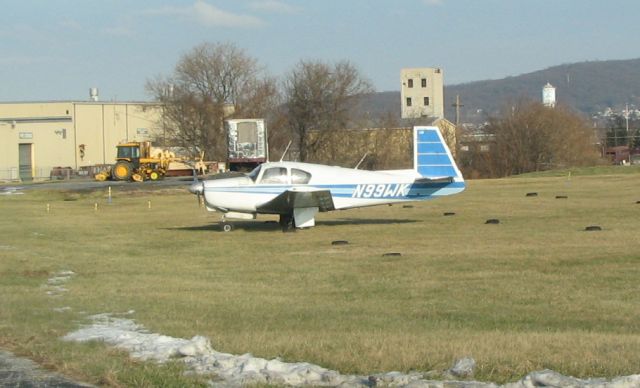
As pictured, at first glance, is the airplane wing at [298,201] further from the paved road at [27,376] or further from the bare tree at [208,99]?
the bare tree at [208,99]

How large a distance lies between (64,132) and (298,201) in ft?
285

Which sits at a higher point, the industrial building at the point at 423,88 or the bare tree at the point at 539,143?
the industrial building at the point at 423,88

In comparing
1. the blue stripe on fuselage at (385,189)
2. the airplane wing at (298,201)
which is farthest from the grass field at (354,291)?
the blue stripe on fuselage at (385,189)

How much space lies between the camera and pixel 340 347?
8.40 meters

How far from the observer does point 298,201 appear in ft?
77.6

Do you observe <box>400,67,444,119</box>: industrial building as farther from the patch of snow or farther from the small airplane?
the patch of snow

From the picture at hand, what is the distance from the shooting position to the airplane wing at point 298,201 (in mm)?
23578

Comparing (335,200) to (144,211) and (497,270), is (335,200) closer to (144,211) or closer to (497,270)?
(497,270)

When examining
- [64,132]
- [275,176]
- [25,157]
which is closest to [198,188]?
[275,176]

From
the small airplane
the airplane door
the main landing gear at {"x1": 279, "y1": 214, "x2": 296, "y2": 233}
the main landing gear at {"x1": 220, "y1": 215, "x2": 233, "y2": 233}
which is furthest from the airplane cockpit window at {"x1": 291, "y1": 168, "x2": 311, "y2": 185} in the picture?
the airplane door

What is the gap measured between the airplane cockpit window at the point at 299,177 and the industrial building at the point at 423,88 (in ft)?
A: 412

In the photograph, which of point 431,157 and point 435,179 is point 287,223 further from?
point 431,157

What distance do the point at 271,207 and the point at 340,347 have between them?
15.6m

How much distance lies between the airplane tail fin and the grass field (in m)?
1.40
